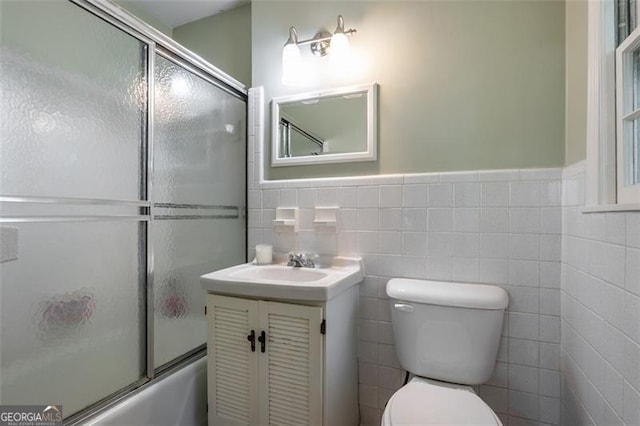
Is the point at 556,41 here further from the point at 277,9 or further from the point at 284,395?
the point at 284,395

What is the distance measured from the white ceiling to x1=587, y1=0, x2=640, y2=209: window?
195 cm

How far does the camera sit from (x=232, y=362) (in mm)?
1325

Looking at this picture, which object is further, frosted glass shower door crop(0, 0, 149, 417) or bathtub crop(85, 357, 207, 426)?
bathtub crop(85, 357, 207, 426)

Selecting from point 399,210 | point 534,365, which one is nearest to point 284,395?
point 399,210

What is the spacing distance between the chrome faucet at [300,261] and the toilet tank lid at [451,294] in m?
0.43

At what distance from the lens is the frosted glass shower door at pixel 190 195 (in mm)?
1441

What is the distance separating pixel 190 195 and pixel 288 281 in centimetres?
71

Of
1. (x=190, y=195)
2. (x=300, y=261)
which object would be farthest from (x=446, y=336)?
(x=190, y=195)

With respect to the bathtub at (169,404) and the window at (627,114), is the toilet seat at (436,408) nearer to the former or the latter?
the window at (627,114)

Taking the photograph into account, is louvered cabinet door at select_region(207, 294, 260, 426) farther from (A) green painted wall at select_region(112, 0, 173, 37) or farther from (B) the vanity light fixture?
(A) green painted wall at select_region(112, 0, 173, 37)

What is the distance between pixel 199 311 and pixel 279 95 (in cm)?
133

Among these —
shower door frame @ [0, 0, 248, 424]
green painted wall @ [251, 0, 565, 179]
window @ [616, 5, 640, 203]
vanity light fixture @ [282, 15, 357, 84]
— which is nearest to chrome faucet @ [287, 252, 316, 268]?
green painted wall @ [251, 0, 565, 179]

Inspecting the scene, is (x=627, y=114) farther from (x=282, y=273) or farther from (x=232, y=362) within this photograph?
(x=232, y=362)

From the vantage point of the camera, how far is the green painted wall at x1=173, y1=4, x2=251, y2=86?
80.8 inches
